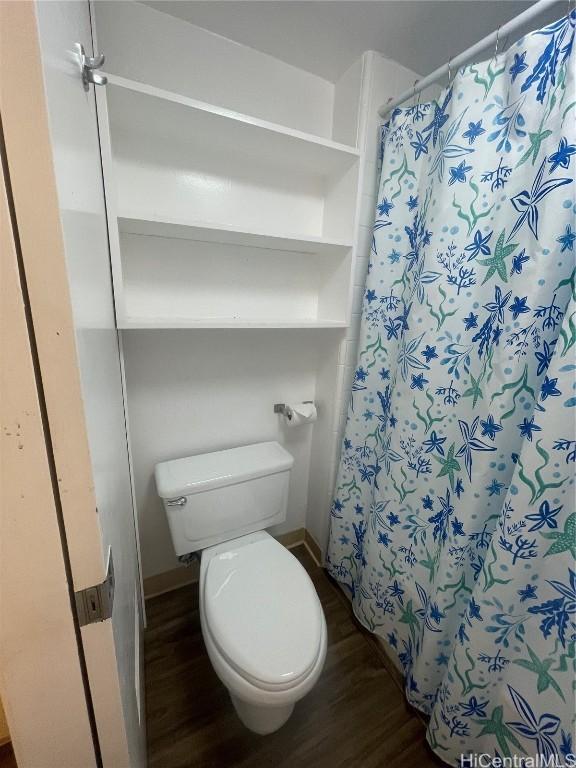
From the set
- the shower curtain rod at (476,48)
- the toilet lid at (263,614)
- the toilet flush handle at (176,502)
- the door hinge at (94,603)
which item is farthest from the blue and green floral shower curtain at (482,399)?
the door hinge at (94,603)

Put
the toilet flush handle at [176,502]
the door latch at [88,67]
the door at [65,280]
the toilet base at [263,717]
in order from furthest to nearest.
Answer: the toilet flush handle at [176,502] → the toilet base at [263,717] → the door latch at [88,67] → the door at [65,280]

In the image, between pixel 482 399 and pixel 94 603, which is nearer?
pixel 94 603

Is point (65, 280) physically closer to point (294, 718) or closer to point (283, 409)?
point (283, 409)

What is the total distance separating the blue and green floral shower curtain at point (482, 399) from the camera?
0.67 metres

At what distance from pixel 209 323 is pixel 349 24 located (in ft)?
3.49

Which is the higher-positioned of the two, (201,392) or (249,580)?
(201,392)

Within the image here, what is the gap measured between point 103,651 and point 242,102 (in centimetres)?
157

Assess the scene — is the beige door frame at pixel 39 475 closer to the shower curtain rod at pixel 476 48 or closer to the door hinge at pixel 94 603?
the door hinge at pixel 94 603

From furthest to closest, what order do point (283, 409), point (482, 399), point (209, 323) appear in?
point (283, 409) < point (209, 323) < point (482, 399)

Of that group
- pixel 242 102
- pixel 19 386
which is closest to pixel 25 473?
pixel 19 386

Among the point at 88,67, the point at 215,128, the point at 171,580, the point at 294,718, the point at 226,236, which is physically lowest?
the point at 294,718

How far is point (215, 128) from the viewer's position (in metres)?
1.00

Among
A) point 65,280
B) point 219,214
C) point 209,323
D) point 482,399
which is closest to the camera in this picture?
point 65,280

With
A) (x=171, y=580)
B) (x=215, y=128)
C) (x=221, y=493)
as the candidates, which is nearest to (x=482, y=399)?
(x=221, y=493)
